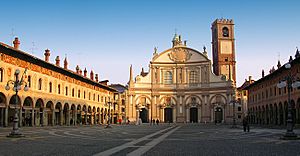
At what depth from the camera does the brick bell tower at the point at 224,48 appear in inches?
3335

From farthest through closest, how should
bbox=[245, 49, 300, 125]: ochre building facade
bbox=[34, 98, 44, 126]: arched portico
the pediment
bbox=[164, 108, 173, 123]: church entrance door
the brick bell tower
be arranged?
the brick bell tower
the pediment
bbox=[164, 108, 173, 123]: church entrance door
bbox=[34, 98, 44, 126]: arched portico
bbox=[245, 49, 300, 125]: ochre building facade

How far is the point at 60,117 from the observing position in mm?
47812

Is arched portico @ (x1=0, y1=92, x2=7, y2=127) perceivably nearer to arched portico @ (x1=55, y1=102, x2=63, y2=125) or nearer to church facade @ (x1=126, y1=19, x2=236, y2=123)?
arched portico @ (x1=55, y1=102, x2=63, y2=125)

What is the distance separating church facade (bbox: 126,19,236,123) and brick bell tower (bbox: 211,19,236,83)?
1217mm

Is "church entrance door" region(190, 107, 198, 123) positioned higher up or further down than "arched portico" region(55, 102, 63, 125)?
further down

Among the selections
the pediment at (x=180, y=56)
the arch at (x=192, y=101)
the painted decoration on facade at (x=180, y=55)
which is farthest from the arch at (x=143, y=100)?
the painted decoration on facade at (x=180, y=55)

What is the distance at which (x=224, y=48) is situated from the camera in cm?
8612

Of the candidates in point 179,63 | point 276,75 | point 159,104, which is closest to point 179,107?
point 159,104

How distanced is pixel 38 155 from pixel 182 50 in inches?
2870

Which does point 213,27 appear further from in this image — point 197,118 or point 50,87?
point 50,87

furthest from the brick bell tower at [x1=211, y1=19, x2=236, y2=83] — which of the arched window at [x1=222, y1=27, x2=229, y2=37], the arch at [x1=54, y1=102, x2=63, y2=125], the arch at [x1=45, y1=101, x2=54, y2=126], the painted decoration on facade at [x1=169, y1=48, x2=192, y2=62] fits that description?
the arch at [x1=45, y1=101, x2=54, y2=126]

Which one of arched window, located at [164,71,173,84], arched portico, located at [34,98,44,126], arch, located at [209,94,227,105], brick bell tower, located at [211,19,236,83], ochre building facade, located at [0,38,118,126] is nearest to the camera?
ochre building facade, located at [0,38,118,126]

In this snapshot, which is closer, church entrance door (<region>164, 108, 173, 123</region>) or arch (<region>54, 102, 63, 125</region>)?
arch (<region>54, 102, 63, 125</region>)

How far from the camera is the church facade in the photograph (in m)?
78.9
